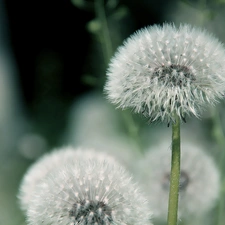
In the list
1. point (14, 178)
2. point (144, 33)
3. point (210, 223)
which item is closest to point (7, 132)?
point (14, 178)

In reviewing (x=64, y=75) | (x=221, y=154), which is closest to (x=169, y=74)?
(x=221, y=154)

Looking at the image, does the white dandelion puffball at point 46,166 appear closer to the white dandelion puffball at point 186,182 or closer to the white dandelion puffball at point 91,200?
Answer: the white dandelion puffball at point 186,182

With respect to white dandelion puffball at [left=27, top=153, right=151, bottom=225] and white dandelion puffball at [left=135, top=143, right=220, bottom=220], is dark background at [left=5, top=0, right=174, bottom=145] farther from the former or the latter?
white dandelion puffball at [left=27, top=153, right=151, bottom=225]

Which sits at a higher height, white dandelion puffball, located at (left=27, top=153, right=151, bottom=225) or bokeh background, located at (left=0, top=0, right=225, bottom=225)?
bokeh background, located at (left=0, top=0, right=225, bottom=225)

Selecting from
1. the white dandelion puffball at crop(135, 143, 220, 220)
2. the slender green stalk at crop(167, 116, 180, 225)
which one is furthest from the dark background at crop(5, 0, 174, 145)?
the slender green stalk at crop(167, 116, 180, 225)

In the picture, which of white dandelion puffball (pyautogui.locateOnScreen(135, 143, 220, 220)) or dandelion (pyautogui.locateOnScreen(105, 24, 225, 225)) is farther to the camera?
white dandelion puffball (pyautogui.locateOnScreen(135, 143, 220, 220))

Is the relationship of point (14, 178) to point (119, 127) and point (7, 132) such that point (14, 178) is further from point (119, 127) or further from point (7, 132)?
point (7, 132)
